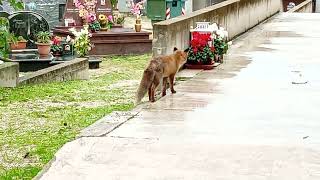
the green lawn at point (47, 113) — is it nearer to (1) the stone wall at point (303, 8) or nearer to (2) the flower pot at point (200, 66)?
(2) the flower pot at point (200, 66)

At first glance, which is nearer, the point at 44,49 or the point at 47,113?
the point at 47,113

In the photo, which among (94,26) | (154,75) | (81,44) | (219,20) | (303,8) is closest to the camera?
(154,75)

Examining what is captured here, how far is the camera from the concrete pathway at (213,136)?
5.92m

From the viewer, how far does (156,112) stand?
8477 mm

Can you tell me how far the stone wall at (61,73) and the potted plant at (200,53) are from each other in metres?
3.85

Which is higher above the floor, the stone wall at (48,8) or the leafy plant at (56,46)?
the stone wall at (48,8)

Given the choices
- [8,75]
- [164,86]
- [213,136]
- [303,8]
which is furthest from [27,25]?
[303,8]

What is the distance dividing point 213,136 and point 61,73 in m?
8.91

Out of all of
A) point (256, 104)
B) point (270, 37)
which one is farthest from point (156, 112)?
point (270, 37)

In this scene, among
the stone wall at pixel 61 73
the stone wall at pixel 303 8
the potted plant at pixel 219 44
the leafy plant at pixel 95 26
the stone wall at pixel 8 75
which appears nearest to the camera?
the potted plant at pixel 219 44

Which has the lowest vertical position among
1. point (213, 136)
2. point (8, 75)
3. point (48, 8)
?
point (213, 136)

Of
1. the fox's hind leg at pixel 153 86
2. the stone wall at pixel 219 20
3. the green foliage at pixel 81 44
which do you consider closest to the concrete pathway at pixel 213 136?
the fox's hind leg at pixel 153 86

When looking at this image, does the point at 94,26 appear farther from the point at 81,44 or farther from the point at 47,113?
the point at 47,113

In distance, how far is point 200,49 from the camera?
11828 millimetres
